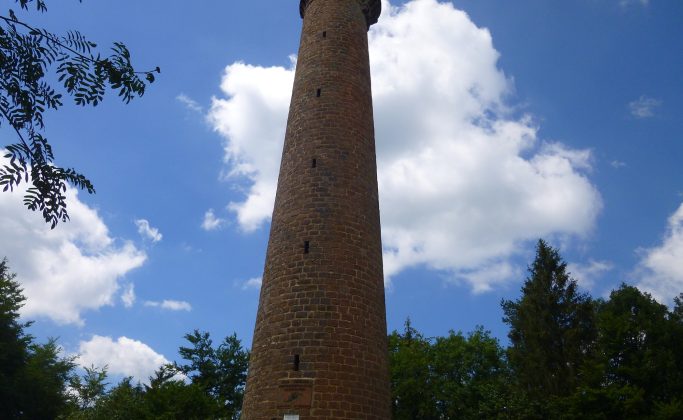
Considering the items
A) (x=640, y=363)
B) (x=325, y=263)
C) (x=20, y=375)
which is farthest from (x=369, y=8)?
(x=20, y=375)

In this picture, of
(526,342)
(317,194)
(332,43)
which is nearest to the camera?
(317,194)

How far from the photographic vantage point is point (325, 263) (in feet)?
47.8

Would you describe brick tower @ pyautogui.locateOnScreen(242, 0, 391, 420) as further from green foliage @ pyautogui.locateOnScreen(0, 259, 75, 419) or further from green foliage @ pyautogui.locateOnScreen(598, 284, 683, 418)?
green foliage @ pyautogui.locateOnScreen(0, 259, 75, 419)

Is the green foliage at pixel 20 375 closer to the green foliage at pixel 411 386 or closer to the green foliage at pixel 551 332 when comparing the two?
the green foliage at pixel 411 386

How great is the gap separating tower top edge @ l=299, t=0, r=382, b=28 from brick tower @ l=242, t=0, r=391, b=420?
2174 millimetres

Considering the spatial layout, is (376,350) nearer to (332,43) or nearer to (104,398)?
(332,43)

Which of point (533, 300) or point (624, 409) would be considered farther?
point (533, 300)

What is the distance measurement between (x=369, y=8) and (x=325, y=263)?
37.8ft

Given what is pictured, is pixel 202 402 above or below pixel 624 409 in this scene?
above

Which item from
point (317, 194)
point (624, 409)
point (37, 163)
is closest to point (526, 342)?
point (624, 409)

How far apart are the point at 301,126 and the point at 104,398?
28.1 m

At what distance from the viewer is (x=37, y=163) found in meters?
6.33

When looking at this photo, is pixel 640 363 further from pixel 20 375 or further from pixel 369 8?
pixel 20 375

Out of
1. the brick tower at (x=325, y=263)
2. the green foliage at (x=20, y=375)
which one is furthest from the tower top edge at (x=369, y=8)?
the green foliage at (x=20, y=375)
